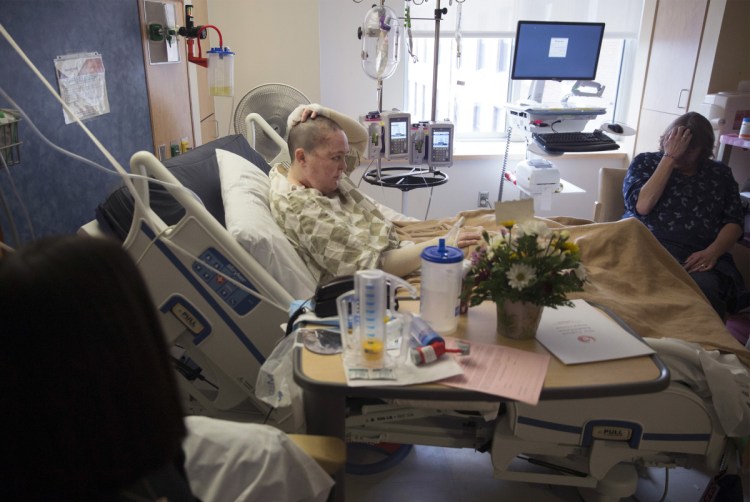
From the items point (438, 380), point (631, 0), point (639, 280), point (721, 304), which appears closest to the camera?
point (438, 380)

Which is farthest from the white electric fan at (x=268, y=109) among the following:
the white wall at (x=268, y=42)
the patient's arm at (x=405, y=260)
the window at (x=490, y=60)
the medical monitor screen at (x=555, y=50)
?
the medical monitor screen at (x=555, y=50)

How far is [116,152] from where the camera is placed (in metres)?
2.21

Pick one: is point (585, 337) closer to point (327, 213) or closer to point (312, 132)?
point (327, 213)

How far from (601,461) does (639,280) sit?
670 mm

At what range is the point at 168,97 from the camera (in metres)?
2.68

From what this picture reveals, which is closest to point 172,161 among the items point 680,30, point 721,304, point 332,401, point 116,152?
point 116,152

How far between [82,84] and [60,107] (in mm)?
155

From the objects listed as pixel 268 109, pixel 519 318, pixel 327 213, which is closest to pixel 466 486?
pixel 519 318

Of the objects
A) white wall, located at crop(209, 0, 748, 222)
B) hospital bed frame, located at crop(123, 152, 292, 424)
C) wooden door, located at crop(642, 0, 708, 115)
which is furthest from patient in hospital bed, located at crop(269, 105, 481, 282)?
wooden door, located at crop(642, 0, 708, 115)

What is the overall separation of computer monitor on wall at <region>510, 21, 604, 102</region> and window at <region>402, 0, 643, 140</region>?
476 mm

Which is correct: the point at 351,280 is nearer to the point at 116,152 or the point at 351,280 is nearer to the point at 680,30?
the point at 116,152

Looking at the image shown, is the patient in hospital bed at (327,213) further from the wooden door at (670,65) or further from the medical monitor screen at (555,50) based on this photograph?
the wooden door at (670,65)

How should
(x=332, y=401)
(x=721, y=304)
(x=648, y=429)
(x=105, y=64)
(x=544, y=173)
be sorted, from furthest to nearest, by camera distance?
(x=544, y=173), (x=721, y=304), (x=105, y=64), (x=648, y=429), (x=332, y=401)

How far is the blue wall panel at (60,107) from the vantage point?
1636mm
